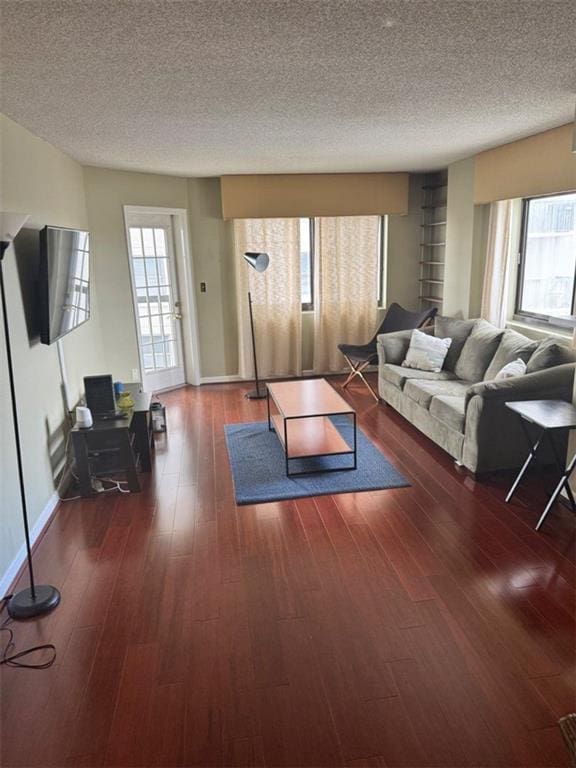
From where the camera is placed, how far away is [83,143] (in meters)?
3.83

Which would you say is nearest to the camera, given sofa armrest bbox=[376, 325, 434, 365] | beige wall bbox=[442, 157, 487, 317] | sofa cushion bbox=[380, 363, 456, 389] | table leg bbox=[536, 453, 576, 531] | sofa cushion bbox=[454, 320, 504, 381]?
table leg bbox=[536, 453, 576, 531]

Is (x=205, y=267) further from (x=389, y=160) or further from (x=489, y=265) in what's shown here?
(x=489, y=265)

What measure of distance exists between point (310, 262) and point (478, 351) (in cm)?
255

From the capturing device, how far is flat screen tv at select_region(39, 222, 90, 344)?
10.4 feet

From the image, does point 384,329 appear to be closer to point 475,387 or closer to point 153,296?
point 475,387

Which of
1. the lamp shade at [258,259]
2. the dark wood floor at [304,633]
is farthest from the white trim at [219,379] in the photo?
the dark wood floor at [304,633]

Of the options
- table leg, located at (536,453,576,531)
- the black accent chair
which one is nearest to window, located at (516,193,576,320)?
the black accent chair

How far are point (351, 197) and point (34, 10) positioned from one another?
4.71 meters

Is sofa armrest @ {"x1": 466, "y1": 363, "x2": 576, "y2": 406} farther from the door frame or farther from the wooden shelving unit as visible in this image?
the door frame

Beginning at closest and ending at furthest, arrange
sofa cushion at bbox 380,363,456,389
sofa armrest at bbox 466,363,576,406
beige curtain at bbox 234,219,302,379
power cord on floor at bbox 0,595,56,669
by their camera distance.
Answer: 1. power cord on floor at bbox 0,595,56,669
2. sofa armrest at bbox 466,363,576,406
3. sofa cushion at bbox 380,363,456,389
4. beige curtain at bbox 234,219,302,379

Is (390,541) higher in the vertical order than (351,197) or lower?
lower

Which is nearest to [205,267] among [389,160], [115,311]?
[115,311]

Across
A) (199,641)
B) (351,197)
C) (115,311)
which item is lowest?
(199,641)

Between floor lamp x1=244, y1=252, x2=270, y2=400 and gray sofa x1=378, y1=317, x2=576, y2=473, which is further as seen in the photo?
floor lamp x1=244, y1=252, x2=270, y2=400
